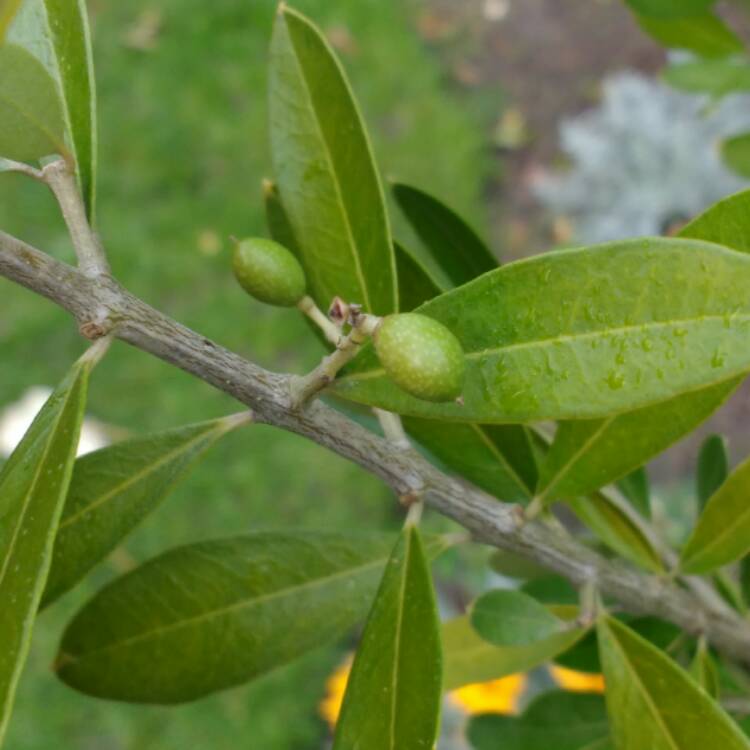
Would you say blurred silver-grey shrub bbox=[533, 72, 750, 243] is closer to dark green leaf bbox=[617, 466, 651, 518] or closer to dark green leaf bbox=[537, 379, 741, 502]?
dark green leaf bbox=[617, 466, 651, 518]

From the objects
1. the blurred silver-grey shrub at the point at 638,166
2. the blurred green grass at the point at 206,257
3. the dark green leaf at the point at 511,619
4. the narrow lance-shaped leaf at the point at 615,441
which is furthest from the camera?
the blurred silver-grey shrub at the point at 638,166

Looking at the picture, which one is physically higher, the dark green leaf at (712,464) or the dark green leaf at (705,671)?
the dark green leaf at (712,464)

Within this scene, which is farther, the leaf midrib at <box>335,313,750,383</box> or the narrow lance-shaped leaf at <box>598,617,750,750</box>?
the narrow lance-shaped leaf at <box>598,617,750,750</box>

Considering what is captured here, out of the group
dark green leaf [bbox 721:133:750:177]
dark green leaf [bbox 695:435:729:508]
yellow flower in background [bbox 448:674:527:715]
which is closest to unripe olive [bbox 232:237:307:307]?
dark green leaf [bbox 695:435:729:508]

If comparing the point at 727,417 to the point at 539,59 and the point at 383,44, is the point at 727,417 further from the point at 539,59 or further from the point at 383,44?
the point at 383,44

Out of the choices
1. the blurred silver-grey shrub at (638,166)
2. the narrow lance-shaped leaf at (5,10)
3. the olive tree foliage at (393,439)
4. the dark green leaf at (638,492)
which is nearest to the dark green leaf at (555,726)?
the olive tree foliage at (393,439)

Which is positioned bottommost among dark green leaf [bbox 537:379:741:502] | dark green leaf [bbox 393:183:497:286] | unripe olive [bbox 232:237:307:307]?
unripe olive [bbox 232:237:307:307]

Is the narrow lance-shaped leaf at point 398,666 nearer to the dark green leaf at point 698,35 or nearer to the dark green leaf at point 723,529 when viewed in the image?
the dark green leaf at point 723,529
